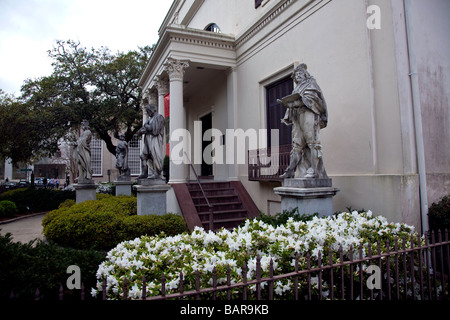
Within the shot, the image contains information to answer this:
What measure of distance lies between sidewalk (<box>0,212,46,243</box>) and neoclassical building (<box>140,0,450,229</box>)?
4.32 metres

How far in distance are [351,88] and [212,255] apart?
5.73 m

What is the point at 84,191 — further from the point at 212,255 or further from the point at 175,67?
the point at 212,255

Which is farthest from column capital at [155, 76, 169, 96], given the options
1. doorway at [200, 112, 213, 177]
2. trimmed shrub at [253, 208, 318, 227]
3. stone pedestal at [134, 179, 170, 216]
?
trimmed shrub at [253, 208, 318, 227]

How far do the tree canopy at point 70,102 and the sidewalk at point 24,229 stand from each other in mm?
4925

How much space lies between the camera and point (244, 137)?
37.0 ft

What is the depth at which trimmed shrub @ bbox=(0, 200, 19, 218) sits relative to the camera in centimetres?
1232

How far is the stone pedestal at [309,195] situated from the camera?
18.4ft

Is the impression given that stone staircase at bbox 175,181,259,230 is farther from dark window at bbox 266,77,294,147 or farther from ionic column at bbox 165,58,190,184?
dark window at bbox 266,77,294,147

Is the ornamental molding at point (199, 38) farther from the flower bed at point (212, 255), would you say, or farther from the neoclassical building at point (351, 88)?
the flower bed at point (212, 255)

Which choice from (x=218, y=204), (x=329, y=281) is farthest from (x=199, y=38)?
(x=329, y=281)

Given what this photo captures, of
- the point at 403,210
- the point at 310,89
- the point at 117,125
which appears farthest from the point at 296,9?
the point at 117,125

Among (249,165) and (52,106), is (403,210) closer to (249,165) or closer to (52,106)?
(249,165)

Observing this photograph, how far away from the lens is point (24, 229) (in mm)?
10266

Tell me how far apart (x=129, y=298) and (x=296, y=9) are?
353 inches
